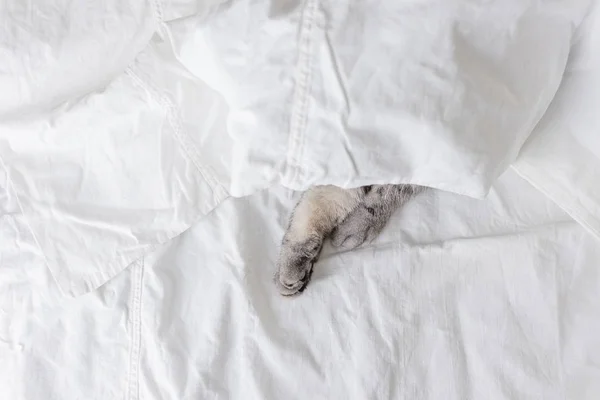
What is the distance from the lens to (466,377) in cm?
78

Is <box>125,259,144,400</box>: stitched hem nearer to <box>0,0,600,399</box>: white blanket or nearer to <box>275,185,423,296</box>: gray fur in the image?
<box>0,0,600,399</box>: white blanket

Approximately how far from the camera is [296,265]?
0.79 meters

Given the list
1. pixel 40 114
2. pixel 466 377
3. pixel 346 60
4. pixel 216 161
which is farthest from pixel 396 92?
pixel 40 114

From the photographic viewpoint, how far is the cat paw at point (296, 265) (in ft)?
2.58

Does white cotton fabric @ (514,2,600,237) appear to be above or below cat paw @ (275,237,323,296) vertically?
above

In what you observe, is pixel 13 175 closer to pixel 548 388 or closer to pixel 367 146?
pixel 367 146

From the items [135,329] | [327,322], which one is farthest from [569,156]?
[135,329]

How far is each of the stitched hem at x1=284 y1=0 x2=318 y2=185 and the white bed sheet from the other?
0.67 feet

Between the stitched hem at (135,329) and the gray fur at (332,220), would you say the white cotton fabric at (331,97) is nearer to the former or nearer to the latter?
the stitched hem at (135,329)

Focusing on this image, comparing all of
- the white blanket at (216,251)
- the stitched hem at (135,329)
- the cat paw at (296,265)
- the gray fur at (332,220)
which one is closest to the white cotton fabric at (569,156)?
the white blanket at (216,251)

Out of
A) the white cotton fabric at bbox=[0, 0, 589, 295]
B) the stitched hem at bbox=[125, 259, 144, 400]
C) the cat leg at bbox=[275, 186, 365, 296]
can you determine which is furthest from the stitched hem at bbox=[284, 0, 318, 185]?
the stitched hem at bbox=[125, 259, 144, 400]

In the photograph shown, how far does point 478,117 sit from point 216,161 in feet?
1.18

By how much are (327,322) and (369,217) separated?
16 centimetres

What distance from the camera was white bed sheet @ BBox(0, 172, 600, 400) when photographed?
0.77 m
